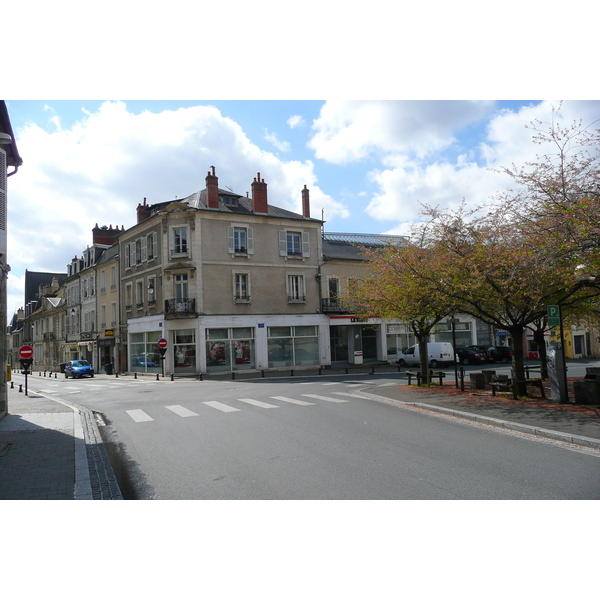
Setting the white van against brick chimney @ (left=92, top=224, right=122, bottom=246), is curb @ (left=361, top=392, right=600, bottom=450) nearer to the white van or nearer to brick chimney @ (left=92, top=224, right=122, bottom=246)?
the white van

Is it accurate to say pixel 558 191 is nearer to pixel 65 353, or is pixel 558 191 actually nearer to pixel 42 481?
pixel 42 481

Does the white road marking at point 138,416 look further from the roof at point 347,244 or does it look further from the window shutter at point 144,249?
the roof at point 347,244

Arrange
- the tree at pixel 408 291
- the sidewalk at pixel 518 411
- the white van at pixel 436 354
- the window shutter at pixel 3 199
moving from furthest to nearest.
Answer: the white van at pixel 436 354 < the tree at pixel 408 291 < the window shutter at pixel 3 199 < the sidewalk at pixel 518 411

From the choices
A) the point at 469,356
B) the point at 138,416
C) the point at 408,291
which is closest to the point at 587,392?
the point at 408,291

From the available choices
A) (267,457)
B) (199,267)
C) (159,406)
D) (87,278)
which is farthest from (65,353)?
(267,457)

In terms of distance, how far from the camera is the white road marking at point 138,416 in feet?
42.8

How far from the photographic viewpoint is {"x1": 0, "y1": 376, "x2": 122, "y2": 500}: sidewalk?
6.48m

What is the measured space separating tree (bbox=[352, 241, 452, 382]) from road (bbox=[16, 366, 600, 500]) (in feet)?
14.8

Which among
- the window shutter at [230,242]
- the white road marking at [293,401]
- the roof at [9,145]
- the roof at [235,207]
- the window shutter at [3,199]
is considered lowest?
the white road marking at [293,401]

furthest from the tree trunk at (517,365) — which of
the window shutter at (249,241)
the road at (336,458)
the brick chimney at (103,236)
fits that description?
the brick chimney at (103,236)

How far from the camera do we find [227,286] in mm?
32656

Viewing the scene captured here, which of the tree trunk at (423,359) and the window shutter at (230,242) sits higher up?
the window shutter at (230,242)

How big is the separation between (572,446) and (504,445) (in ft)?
3.48

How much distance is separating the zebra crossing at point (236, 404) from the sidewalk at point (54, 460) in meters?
1.36
